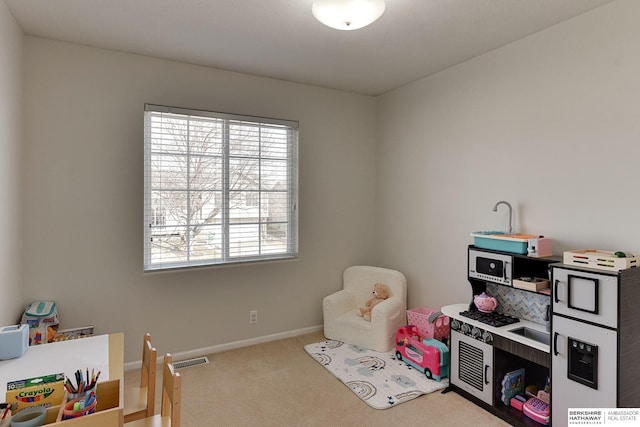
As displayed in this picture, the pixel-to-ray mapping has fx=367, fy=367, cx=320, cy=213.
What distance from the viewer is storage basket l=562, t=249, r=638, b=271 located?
1.91 m

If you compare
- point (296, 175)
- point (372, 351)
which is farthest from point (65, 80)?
point (372, 351)

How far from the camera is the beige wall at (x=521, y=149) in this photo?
7.31ft

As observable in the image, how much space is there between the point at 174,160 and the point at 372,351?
247 cm

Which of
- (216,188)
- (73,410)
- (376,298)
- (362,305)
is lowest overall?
(362,305)

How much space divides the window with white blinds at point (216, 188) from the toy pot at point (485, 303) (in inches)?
70.4

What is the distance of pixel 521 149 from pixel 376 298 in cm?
189

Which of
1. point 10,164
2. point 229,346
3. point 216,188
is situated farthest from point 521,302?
point 10,164

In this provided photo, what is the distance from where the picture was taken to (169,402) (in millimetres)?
1555

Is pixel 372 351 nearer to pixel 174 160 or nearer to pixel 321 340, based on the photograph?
pixel 321 340

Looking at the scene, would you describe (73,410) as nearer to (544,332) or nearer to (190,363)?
(190,363)

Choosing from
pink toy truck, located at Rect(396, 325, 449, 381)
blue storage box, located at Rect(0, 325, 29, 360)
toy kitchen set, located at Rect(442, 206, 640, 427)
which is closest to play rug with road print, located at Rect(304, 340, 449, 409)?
pink toy truck, located at Rect(396, 325, 449, 381)

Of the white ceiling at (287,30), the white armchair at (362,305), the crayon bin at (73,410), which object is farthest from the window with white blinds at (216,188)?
the crayon bin at (73,410)

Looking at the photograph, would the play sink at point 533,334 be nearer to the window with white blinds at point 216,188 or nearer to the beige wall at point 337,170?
the beige wall at point 337,170

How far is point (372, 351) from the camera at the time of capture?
339cm
